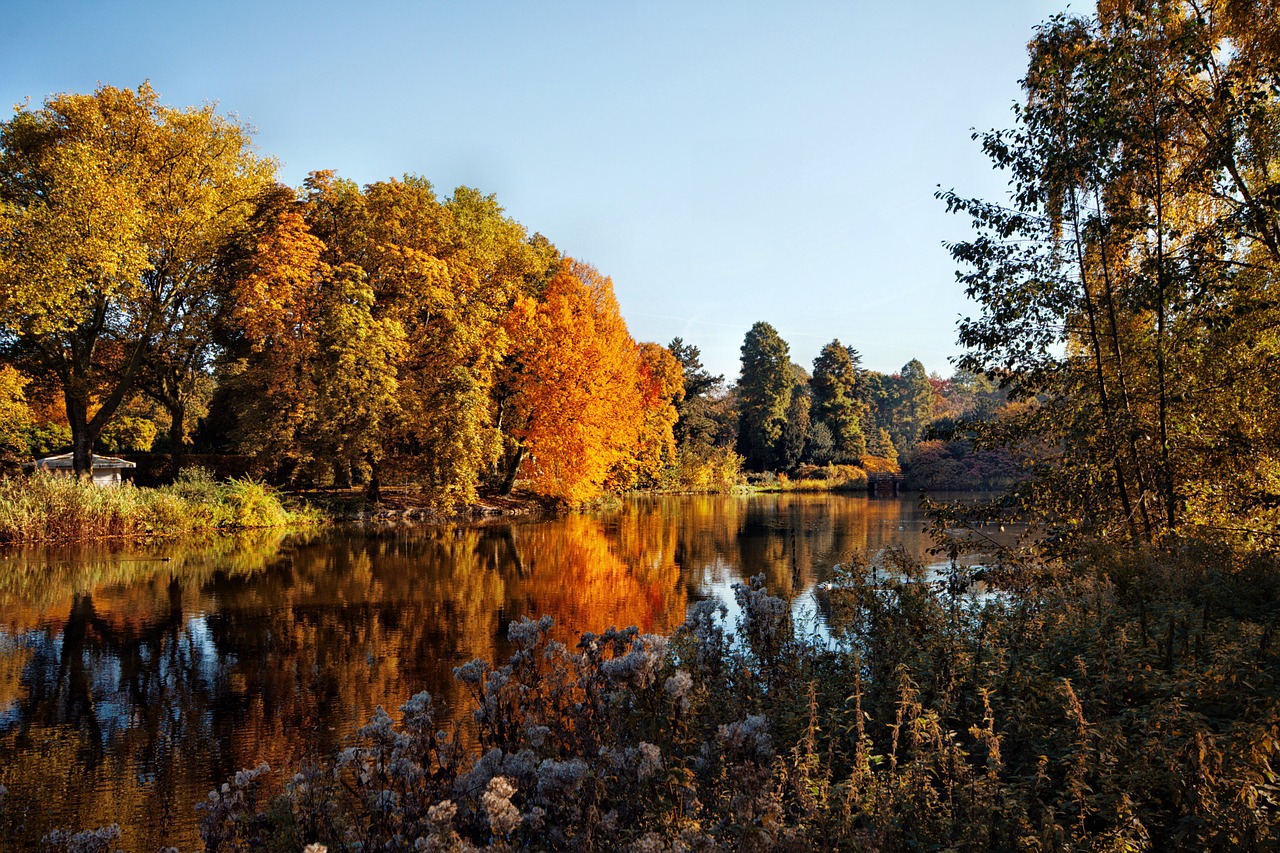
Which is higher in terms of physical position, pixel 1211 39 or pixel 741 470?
pixel 1211 39

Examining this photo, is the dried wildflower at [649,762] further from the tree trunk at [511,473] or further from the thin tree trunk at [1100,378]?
the tree trunk at [511,473]

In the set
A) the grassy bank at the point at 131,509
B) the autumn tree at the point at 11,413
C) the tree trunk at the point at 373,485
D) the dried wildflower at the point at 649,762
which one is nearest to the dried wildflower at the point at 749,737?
the dried wildflower at the point at 649,762

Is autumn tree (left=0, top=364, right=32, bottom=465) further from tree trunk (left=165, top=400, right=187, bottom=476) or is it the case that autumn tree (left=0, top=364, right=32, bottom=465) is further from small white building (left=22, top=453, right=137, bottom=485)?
tree trunk (left=165, top=400, right=187, bottom=476)

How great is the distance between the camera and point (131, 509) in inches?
818

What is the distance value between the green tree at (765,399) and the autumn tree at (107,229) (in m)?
38.2

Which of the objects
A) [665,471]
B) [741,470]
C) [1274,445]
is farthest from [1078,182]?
[741,470]

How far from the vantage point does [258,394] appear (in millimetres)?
25609

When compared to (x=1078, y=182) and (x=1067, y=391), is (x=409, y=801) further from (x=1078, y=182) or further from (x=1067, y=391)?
(x=1078, y=182)

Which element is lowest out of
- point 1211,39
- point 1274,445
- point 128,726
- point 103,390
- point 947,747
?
point 128,726

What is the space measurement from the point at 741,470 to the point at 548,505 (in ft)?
88.4

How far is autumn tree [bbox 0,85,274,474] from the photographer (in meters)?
20.7

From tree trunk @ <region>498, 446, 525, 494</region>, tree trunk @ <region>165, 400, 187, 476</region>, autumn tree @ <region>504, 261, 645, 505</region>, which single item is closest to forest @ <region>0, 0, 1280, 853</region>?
tree trunk @ <region>165, 400, 187, 476</region>

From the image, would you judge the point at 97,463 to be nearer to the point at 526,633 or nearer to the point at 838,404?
the point at 526,633

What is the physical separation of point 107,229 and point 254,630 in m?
17.0
